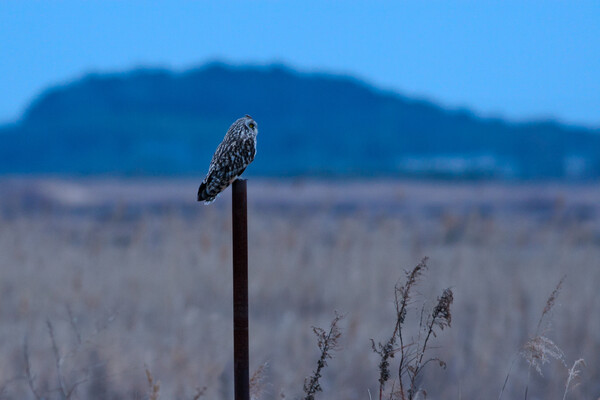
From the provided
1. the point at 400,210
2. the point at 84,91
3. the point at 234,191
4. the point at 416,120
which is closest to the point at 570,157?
the point at 416,120

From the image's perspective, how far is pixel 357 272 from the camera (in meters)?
7.36

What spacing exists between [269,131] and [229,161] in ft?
299

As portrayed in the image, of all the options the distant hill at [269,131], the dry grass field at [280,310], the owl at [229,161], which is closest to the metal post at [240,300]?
the owl at [229,161]

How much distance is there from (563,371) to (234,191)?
3755 millimetres

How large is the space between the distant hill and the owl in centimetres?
6388

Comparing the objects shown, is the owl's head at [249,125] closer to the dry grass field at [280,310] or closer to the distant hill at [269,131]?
the dry grass field at [280,310]

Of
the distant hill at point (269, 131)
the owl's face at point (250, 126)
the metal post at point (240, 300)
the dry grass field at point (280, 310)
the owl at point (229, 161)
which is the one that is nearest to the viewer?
the metal post at point (240, 300)

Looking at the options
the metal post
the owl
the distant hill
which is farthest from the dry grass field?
the distant hill

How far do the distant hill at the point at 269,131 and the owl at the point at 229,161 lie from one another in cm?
6388

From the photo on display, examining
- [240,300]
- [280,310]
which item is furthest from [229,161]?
[280,310]

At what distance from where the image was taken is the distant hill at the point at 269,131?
264ft

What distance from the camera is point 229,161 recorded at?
2688mm

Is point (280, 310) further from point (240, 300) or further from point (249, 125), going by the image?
point (240, 300)

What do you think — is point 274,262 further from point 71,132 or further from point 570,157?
point 71,132
